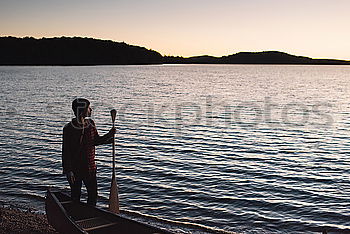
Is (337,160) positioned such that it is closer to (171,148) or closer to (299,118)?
(171,148)

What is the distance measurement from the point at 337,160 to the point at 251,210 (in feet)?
28.4

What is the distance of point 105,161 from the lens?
1892cm

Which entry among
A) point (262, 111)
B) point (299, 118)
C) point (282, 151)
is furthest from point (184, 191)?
point (262, 111)

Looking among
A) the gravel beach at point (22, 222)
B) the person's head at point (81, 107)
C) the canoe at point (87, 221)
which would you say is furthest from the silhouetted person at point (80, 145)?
the gravel beach at point (22, 222)

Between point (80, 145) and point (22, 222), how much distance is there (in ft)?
11.2

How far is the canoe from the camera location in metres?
7.99

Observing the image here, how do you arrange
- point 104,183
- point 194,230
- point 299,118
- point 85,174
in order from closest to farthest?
1. point 85,174
2. point 194,230
3. point 104,183
4. point 299,118

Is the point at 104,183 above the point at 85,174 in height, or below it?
below

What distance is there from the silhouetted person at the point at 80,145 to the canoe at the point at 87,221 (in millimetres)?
627

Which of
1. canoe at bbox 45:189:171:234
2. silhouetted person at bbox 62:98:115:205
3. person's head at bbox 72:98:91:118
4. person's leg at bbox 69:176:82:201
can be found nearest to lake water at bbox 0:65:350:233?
canoe at bbox 45:189:171:234

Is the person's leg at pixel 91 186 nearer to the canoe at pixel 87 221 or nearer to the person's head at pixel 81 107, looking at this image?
the canoe at pixel 87 221

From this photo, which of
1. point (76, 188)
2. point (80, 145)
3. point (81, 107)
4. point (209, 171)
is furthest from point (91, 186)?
point (209, 171)

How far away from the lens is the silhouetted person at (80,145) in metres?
8.16

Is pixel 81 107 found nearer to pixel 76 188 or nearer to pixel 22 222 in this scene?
pixel 76 188
